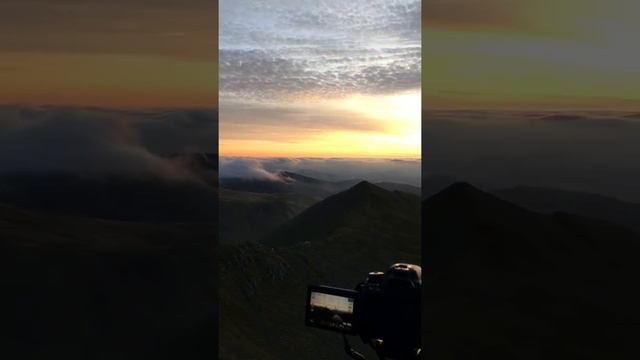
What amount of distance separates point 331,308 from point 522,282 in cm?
62

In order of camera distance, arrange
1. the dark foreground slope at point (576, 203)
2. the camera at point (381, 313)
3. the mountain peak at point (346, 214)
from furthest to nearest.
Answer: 1. the mountain peak at point (346, 214)
2. the camera at point (381, 313)
3. the dark foreground slope at point (576, 203)

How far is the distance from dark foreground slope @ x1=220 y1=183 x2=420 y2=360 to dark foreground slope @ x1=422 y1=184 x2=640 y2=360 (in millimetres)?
839

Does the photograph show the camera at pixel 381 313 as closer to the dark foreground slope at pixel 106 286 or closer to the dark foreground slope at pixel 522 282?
the dark foreground slope at pixel 522 282

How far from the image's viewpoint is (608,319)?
1663 millimetres

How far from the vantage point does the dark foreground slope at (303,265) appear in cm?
287

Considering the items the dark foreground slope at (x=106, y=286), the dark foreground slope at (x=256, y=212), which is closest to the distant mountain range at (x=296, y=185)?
the dark foreground slope at (x=256, y=212)

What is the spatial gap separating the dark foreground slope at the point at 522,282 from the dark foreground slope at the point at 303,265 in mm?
839

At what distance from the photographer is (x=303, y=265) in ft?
10.8

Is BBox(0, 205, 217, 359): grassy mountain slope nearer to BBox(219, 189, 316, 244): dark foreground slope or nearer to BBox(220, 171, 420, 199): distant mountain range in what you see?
BBox(219, 189, 316, 244): dark foreground slope

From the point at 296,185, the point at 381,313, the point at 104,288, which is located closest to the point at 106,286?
the point at 104,288

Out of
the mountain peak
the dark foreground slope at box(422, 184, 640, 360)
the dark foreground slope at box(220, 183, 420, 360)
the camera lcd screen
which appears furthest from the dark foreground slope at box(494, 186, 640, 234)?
the dark foreground slope at box(220, 183, 420, 360)

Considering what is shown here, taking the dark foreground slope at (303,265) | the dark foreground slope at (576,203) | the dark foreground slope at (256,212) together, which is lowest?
the dark foreground slope at (303,265)

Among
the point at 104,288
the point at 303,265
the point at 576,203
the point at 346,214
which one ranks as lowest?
the point at 303,265

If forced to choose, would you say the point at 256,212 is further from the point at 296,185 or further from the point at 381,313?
the point at 381,313
